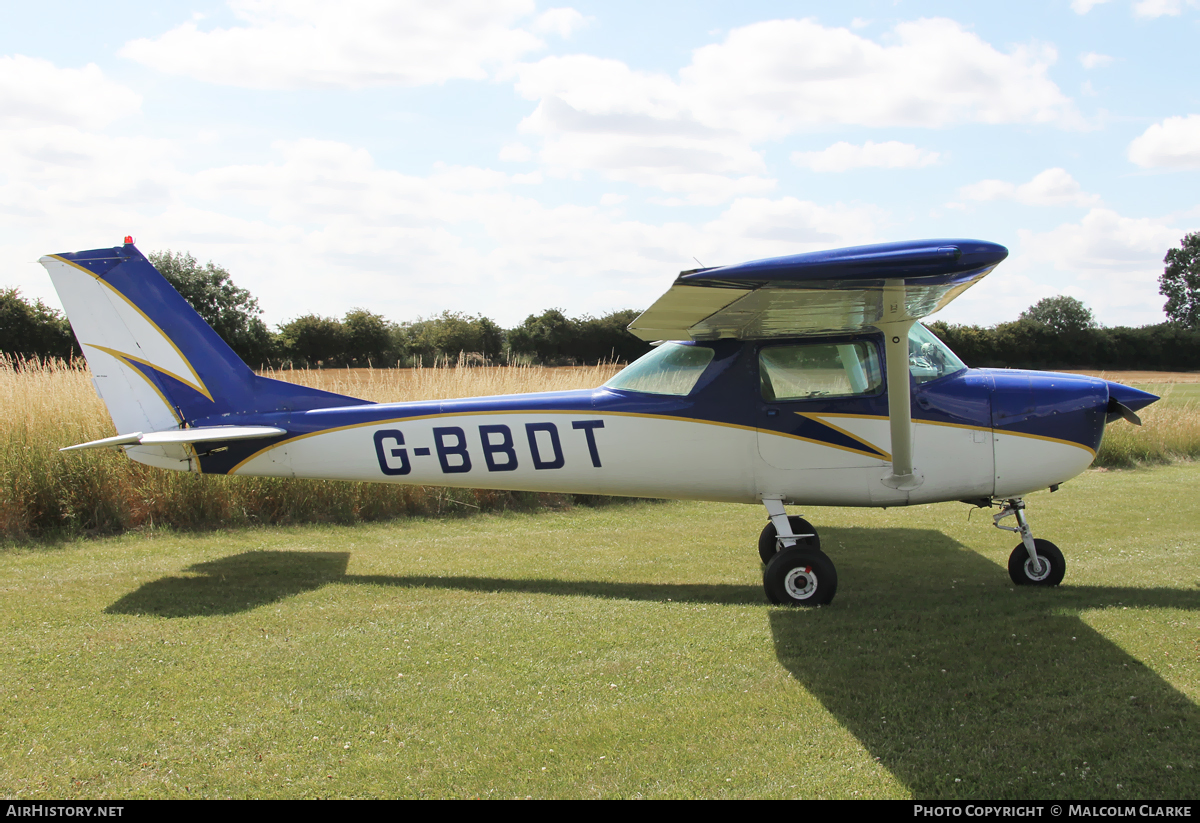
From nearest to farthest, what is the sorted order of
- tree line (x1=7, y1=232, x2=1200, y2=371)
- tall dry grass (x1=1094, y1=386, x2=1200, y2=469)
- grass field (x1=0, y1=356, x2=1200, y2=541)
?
grass field (x1=0, y1=356, x2=1200, y2=541) < tall dry grass (x1=1094, y1=386, x2=1200, y2=469) < tree line (x1=7, y1=232, x2=1200, y2=371)

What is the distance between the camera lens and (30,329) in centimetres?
2142

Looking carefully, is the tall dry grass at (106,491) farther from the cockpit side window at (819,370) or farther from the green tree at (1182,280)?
the green tree at (1182,280)

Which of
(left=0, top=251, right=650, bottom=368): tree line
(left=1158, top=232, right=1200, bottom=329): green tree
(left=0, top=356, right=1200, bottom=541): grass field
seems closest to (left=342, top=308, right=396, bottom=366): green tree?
(left=0, top=251, right=650, bottom=368): tree line

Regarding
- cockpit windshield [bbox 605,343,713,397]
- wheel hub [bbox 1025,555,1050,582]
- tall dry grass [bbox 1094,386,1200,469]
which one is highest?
cockpit windshield [bbox 605,343,713,397]

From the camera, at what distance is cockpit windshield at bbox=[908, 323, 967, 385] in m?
5.88

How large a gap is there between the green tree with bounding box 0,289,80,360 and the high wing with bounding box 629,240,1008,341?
2151cm

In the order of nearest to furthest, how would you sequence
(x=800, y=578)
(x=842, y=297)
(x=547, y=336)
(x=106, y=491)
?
(x=842, y=297), (x=800, y=578), (x=106, y=491), (x=547, y=336)

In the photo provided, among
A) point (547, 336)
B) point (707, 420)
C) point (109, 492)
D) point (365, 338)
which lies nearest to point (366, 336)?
point (365, 338)

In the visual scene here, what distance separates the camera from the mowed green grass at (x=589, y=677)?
Answer: 10.4 feet

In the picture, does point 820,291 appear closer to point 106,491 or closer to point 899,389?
point 899,389

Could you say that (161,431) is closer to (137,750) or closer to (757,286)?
(137,750)

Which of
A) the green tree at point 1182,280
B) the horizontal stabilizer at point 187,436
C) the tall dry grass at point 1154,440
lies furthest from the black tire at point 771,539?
the green tree at point 1182,280

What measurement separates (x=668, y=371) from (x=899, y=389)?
179cm

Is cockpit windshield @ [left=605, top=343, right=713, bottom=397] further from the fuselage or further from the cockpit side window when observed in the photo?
the cockpit side window
